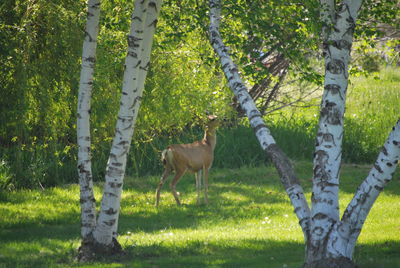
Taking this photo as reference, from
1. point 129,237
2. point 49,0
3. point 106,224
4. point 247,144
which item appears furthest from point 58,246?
point 247,144

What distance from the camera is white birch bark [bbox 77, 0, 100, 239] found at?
8.16 metres

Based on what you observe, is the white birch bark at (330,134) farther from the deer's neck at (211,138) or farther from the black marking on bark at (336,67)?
the deer's neck at (211,138)

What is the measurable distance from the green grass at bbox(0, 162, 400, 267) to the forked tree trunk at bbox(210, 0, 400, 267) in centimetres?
89

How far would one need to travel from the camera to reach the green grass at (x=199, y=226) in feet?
27.4

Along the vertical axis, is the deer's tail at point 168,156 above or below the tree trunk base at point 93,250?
above

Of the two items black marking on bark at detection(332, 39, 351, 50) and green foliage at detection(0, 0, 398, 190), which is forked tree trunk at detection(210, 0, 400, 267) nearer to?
black marking on bark at detection(332, 39, 351, 50)

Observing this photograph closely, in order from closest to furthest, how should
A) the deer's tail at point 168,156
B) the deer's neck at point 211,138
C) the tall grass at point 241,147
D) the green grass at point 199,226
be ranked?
the green grass at point 199,226 < the deer's tail at point 168,156 < the deer's neck at point 211,138 < the tall grass at point 241,147

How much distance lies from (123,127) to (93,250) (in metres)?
1.60

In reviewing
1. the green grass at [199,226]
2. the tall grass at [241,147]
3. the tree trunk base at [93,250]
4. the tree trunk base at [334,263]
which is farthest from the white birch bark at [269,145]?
the tall grass at [241,147]

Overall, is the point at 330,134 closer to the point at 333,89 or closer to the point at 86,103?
the point at 333,89

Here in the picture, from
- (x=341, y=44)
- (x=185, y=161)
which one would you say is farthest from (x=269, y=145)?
(x=185, y=161)

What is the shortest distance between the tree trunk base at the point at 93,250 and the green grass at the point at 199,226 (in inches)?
6.7

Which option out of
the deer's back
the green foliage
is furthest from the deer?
the green foliage

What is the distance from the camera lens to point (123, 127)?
8.02m
